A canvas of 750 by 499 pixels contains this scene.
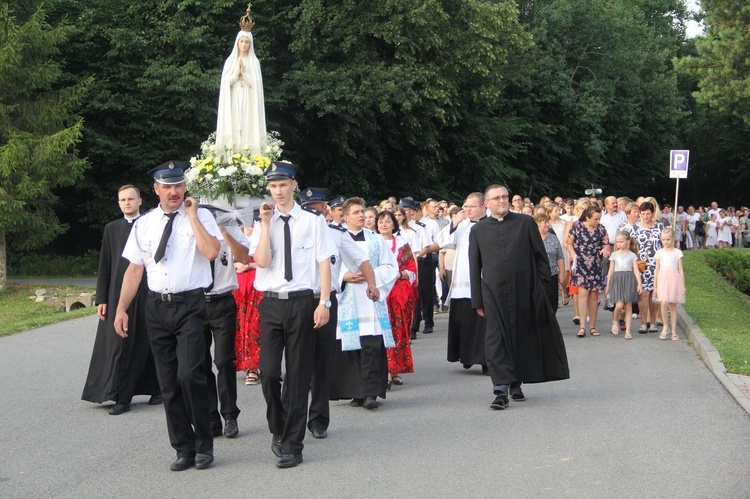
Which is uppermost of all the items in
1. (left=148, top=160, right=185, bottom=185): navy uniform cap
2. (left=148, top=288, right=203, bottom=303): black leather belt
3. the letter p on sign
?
the letter p on sign

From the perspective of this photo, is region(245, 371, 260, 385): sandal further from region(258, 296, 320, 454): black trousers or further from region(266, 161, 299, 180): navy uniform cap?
region(266, 161, 299, 180): navy uniform cap

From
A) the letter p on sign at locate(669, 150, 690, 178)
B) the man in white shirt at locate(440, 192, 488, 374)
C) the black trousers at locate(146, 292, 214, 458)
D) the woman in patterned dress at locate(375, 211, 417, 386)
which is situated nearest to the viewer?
the black trousers at locate(146, 292, 214, 458)

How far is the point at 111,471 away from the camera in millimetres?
7266

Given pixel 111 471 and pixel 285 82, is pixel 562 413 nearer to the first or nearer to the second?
pixel 111 471

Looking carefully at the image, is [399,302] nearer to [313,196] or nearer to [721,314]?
[313,196]

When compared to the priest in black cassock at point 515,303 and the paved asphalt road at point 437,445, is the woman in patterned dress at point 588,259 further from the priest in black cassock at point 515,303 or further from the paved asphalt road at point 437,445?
the priest in black cassock at point 515,303

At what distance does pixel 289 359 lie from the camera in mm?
7453

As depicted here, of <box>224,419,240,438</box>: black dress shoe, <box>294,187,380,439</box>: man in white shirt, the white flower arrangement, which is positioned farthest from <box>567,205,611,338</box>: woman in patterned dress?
<box>224,419,240,438</box>: black dress shoe

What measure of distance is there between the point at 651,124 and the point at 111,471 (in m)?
51.8

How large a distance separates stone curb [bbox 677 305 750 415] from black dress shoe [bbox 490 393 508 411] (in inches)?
81.1

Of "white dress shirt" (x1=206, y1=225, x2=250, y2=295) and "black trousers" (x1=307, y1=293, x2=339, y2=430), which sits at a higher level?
"white dress shirt" (x1=206, y1=225, x2=250, y2=295)

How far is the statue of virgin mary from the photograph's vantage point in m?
13.8

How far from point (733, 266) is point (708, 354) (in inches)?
760

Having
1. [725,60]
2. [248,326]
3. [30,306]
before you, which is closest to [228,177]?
[248,326]
